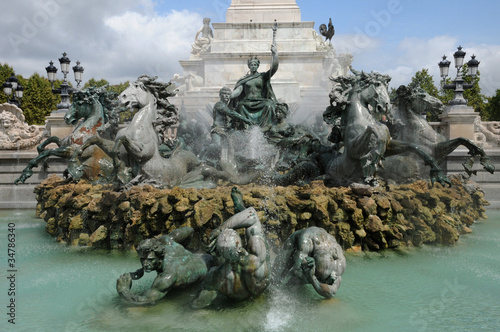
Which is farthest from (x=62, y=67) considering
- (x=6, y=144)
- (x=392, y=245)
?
(x=392, y=245)

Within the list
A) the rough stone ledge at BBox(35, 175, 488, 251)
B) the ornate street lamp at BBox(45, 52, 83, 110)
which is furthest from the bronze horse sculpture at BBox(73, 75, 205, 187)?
the ornate street lamp at BBox(45, 52, 83, 110)

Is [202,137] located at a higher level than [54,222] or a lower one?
higher

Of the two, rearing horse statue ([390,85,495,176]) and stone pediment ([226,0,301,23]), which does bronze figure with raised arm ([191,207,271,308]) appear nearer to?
rearing horse statue ([390,85,495,176])

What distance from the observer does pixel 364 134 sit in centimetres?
613

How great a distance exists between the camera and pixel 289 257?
379 cm

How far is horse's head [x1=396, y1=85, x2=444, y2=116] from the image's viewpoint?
7.40 meters

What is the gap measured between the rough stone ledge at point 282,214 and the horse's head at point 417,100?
1.98 metres

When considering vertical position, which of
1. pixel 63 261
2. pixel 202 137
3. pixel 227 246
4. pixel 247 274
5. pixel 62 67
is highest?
pixel 62 67

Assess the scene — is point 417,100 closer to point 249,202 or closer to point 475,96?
point 249,202

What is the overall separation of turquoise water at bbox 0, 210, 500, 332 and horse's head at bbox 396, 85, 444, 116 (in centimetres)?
310

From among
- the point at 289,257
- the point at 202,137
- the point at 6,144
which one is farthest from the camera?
the point at 6,144

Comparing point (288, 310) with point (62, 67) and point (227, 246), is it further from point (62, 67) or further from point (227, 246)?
point (62, 67)

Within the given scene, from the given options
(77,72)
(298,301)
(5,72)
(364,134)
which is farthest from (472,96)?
(5,72)

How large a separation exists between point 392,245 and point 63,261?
439 cm
